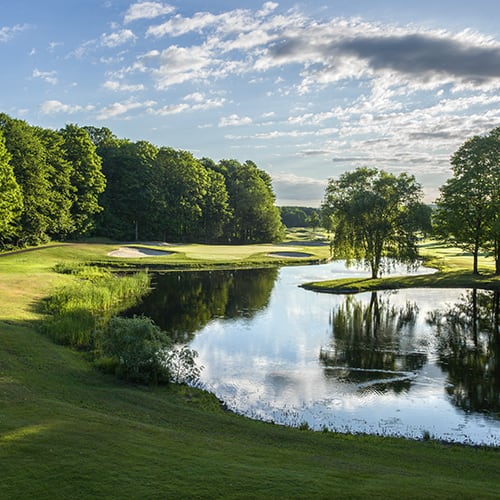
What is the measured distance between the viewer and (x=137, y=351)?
1886 cm

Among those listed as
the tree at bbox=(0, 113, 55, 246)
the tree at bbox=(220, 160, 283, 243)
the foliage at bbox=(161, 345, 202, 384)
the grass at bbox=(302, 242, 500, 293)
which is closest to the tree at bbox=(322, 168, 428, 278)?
the grass at bbox=(302, 242, 500, 293)

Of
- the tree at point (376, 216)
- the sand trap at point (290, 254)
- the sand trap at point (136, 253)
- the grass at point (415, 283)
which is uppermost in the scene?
the tree at point (376, 216)

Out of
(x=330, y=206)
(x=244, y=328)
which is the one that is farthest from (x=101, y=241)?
(x=244, y=328)

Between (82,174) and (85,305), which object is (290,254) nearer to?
(82,174)

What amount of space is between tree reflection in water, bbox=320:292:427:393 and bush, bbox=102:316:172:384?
753cm

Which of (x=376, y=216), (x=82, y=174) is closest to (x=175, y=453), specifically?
(x=376, y=216)

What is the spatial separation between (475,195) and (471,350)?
112ft

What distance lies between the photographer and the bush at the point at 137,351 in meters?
18.9

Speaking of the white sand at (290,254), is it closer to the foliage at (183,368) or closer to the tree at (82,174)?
the tree at (82,174)

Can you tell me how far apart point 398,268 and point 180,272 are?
105ft

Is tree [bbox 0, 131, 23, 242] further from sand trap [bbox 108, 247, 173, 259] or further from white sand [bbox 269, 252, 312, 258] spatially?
white sand [bbox 269, 252, 312, 258]

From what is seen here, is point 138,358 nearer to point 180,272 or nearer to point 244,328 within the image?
point 244,328

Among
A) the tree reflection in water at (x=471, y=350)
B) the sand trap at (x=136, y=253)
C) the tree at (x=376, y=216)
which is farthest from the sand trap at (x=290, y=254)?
the tree reflection in water at (x=471, y=350)

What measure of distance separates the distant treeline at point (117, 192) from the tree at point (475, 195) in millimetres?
49310
